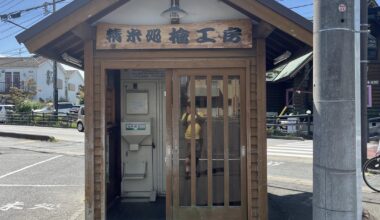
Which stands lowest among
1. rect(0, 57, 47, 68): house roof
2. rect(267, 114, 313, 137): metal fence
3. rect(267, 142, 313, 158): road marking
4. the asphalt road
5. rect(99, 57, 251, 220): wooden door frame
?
rect(267, 142, 313, 158): road marking

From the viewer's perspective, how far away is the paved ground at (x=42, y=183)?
22.6 ft

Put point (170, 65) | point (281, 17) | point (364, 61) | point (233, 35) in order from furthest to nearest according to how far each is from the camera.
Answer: point (364, 61) → point (170, 65) → point (233, 35) → point (281, 17)

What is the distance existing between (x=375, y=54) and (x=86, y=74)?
17.6 meters

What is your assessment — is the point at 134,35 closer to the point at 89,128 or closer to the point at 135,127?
the point at 89,128

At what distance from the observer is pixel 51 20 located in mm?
5094

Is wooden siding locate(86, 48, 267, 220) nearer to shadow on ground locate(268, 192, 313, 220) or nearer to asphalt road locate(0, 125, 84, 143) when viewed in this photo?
shadow on ground locate(268, 192, 313, 220)

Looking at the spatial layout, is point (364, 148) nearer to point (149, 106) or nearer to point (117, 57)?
point (149, 106)

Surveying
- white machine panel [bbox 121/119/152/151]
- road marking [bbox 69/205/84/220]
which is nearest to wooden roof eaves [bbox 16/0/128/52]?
white machine panel [bbox 121/119/152/151]

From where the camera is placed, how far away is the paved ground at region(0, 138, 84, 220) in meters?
6.88

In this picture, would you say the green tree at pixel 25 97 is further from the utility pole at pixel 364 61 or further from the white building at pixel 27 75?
the utility pole at pixel 364 61

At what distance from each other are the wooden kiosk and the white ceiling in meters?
0.01

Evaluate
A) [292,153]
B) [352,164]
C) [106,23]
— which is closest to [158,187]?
[106,23]

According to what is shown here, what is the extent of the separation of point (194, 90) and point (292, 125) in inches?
591

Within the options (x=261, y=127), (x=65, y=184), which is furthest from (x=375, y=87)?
(x=261, y=127)
